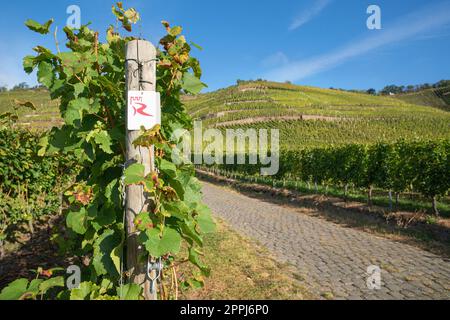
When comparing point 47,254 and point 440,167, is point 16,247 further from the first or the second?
point 440,167

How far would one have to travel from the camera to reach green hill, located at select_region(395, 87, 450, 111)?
123 meters

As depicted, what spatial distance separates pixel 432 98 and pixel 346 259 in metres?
153

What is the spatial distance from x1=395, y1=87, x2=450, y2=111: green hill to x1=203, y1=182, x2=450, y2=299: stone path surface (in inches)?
5301

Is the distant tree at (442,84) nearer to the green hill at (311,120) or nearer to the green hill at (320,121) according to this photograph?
the green hill at (320,121)

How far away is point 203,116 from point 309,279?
6322cm

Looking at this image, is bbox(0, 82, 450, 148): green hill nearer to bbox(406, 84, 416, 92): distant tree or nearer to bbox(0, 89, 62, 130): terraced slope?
A: bbox(0, 89, 62, 130): terraced slope

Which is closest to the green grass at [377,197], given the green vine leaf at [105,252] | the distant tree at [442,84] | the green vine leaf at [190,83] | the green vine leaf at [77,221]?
the green vine leaf at [190,83]

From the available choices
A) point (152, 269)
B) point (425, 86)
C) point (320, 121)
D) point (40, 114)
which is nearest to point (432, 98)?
point (425, 86)

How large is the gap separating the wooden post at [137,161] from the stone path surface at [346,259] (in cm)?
352

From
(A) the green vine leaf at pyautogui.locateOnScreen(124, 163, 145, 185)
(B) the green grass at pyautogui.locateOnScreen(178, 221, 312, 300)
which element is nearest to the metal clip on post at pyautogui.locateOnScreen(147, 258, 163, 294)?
(A) the green vine leaf at pyautogui.locateOnScreen(124, 163, 145, 185)

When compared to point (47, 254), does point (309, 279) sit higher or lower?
lower

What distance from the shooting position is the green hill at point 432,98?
123 metres
